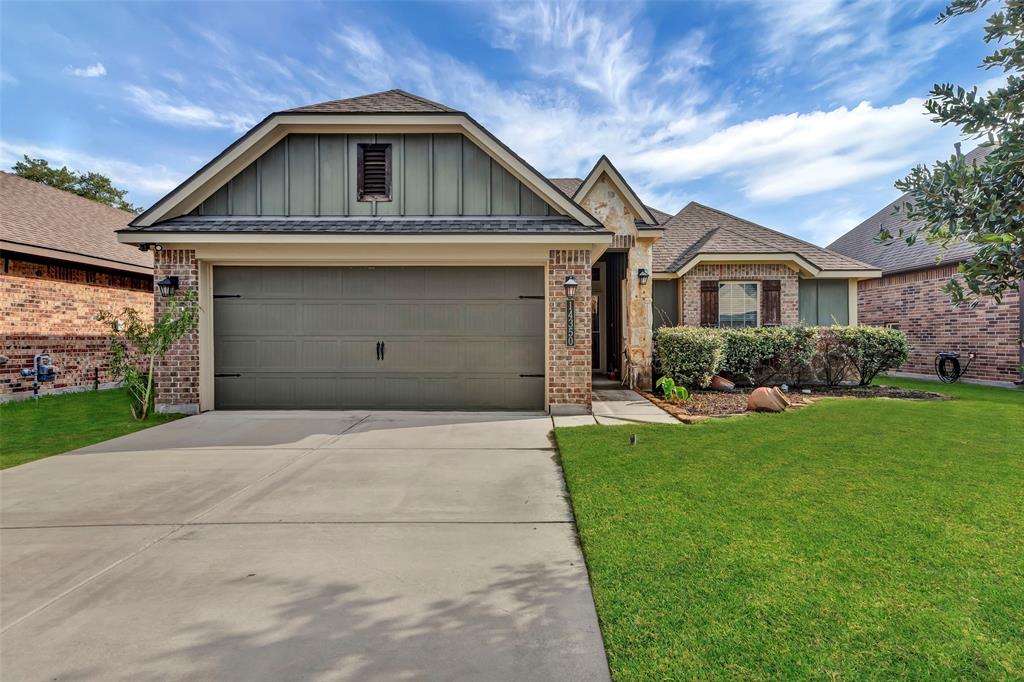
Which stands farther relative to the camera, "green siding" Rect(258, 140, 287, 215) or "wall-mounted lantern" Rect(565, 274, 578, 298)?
"green siding" Rect(258, 140, 287, 215)

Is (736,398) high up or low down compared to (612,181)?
down

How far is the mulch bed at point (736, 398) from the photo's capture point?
7953 millimetres

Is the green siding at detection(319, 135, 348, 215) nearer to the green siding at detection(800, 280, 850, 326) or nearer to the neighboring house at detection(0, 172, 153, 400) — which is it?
the neighboring house at detection(0, 172, 153, 400)

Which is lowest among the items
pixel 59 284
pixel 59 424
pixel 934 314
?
pixel 59 424

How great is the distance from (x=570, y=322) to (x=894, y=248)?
14.4 meters

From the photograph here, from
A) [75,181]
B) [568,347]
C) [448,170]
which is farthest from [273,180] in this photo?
[75,181]

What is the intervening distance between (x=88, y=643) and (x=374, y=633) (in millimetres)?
1396

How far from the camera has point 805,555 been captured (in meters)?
2.96

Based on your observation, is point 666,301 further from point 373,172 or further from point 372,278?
point 373,172

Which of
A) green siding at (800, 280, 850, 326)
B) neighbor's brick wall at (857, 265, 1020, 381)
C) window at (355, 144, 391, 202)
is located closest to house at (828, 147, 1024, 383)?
neighbor's brick wall at (857, 265, 1020, 381)

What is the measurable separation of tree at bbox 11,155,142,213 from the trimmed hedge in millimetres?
29273

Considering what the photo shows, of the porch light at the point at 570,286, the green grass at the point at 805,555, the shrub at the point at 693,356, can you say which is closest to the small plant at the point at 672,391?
the shrub at the point at 693,356

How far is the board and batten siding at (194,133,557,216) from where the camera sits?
8398 millimetres

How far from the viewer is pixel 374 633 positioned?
7.57 ft
